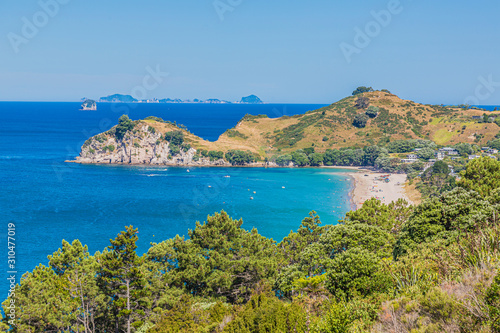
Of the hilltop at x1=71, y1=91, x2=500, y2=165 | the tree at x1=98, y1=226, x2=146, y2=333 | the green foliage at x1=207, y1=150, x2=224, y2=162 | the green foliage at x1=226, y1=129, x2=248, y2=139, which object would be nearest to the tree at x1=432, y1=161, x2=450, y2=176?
the hilltop at x1=71, y1=91, x2=500, y2=165

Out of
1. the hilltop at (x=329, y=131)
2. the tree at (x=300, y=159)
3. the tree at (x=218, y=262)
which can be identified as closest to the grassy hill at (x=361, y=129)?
the hilltop at (x=329, y=131)

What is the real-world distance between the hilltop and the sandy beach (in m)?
29.5

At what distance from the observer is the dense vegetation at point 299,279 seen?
13891 mm

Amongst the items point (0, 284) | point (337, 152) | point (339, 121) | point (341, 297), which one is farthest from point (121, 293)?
point (339, 121)

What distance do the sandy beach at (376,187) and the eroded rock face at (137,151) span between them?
146 ft

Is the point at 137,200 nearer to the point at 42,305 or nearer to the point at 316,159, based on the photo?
the point at 42,305

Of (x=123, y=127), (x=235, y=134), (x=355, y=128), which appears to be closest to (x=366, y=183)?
(x=355, y=128)

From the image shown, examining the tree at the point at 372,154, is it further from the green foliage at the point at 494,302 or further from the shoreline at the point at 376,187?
the green foliage at the point at 494,302

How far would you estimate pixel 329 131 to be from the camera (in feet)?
509

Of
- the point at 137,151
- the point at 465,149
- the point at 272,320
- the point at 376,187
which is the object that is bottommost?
the point at 376,187

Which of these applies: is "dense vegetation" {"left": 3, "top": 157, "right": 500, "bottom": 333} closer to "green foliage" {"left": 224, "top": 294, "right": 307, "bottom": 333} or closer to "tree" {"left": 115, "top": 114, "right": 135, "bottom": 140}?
"green foliage" {"left": 224, "top": 294, "right": 307, "bottom": 333}

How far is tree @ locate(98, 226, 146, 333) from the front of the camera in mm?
24812

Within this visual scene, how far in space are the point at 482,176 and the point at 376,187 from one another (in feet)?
198

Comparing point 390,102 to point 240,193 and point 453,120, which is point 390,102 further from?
point 240,193
